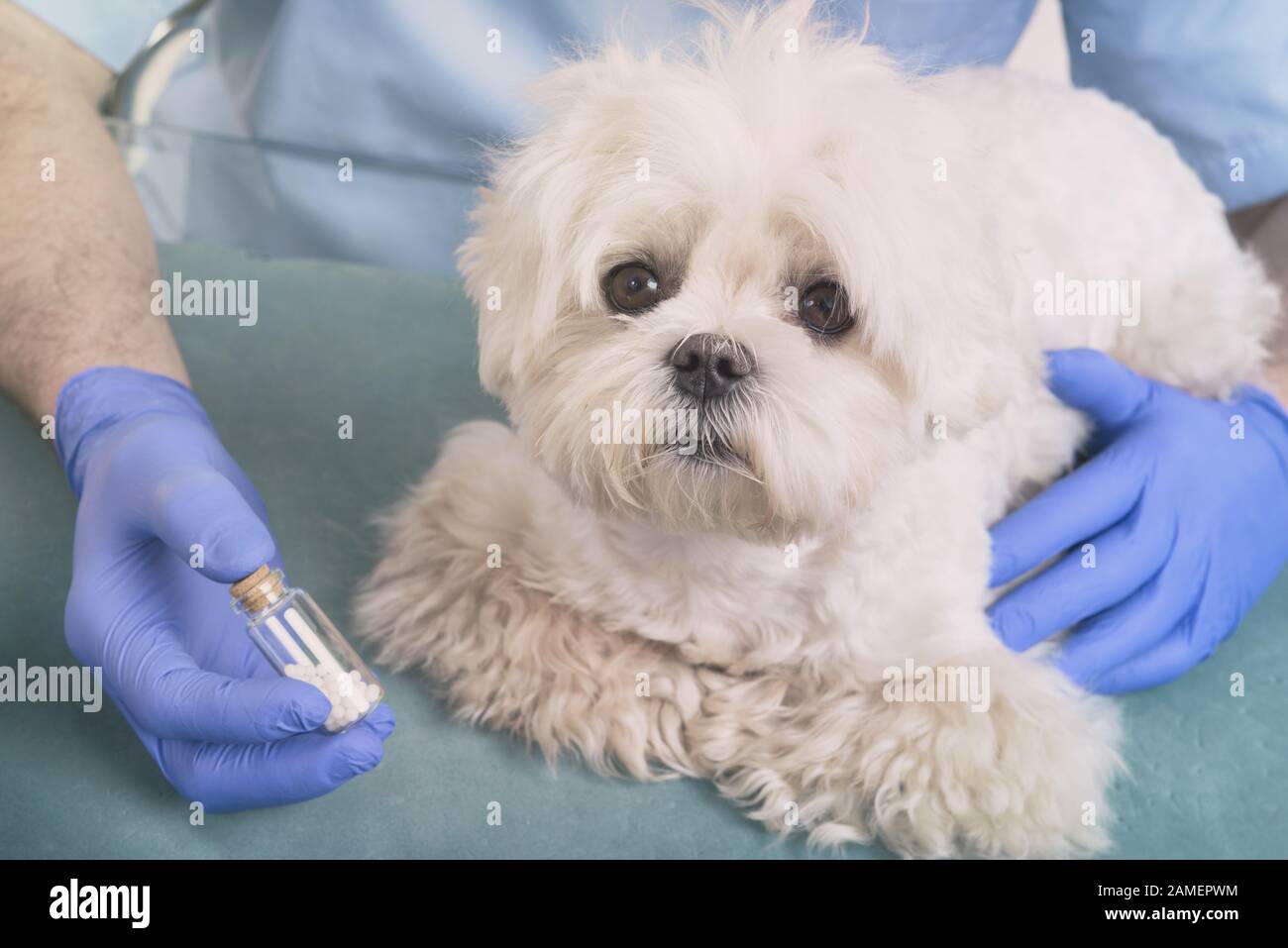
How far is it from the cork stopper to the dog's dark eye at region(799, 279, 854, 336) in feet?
1.54

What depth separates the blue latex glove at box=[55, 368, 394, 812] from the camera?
870 mm

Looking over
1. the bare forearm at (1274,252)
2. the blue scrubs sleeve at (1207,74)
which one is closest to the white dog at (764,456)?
the blue scrubs sleeve at (1207,74)

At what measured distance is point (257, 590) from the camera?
901 millimetres

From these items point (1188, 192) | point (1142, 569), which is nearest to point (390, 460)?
point (1142, 569)

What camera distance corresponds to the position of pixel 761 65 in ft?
3.02

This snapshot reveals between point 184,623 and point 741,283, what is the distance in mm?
549

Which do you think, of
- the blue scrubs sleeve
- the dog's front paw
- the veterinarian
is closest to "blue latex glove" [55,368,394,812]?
the veterinarian

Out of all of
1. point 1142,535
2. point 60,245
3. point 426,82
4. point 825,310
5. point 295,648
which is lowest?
point 295,648

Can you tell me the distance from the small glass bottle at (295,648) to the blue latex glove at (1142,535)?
2.05 feet

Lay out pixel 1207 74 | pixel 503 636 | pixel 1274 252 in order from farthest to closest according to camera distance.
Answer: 1. pixel 1274 252
2. pixel 1207 74
3. pixel 503 636

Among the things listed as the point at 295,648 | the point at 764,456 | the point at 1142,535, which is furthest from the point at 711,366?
the point at 1142,535

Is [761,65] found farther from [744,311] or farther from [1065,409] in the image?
[1065,409]

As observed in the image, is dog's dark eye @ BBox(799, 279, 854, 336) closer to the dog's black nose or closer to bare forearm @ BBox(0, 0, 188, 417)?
the dog's black nose

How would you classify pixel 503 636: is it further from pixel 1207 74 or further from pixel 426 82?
pixel 1207 74
